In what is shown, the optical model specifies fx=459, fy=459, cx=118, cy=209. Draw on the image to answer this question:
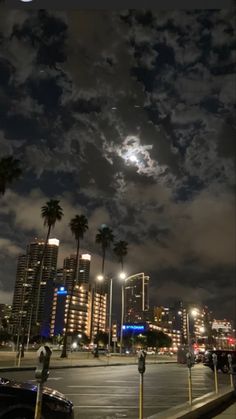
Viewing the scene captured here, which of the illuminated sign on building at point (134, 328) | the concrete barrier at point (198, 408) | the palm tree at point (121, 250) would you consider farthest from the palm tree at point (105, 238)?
the illuminated sign on building at point (134, 328)

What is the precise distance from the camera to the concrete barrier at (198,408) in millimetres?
9016

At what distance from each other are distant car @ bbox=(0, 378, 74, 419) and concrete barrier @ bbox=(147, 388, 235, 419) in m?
3.03

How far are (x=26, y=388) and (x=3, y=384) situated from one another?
34 centimetres

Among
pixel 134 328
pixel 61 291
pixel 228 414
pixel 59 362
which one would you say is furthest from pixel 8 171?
pixel 61 291

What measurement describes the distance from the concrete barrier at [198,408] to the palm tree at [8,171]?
33227mm

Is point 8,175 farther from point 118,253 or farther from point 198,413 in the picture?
point 118,253

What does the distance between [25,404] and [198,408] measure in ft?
17.4

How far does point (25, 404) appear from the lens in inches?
239

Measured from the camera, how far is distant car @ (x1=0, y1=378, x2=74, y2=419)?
5.97 metres

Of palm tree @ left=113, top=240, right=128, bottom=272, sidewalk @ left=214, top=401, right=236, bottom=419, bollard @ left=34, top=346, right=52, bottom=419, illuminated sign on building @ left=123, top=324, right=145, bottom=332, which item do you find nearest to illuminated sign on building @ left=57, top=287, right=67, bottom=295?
illuminated sign on building @ left=123, top=324, right=145, bottom=332

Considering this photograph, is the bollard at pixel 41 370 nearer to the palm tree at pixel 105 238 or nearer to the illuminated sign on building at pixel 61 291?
the palm tree at pixel 105 238

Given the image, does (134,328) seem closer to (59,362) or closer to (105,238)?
(105,238)

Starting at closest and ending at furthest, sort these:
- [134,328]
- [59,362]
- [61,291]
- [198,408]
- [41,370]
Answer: [41,370] < [198,408] < [59,362] < [134,328] < [61,291]

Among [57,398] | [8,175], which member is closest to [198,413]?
[57,398]
